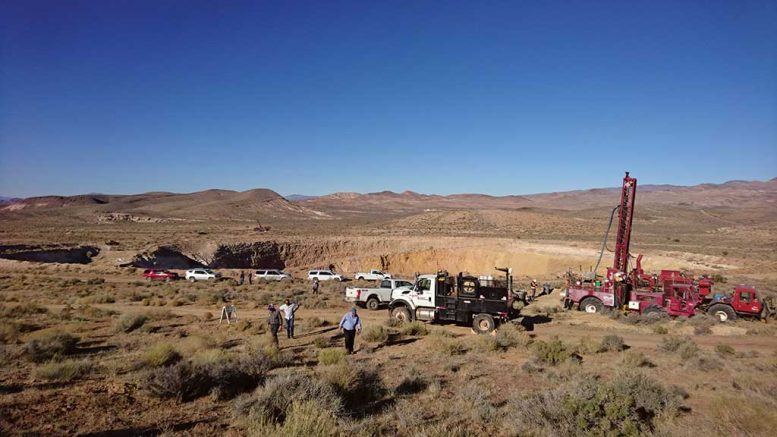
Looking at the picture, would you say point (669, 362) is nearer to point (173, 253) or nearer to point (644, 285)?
point (644, 285)

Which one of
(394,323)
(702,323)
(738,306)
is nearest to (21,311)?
(394,323)

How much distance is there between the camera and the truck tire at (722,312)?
19.2 metres

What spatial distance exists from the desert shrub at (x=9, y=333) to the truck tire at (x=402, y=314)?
42.2ft

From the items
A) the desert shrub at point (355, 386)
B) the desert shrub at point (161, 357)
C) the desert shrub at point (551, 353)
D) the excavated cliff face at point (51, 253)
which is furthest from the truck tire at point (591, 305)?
the excavated cliff face at point (51, 253)

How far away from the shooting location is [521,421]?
755 cm

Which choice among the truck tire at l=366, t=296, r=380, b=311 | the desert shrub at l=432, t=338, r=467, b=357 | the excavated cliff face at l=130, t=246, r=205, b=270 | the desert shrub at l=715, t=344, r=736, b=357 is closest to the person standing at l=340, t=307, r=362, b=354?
the desert shrub at l=432, t=338, r=467, b=357

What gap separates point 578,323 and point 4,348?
20.6 meters

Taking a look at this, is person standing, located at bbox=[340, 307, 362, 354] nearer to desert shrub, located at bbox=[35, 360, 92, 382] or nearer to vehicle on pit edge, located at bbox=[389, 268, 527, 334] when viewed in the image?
vehicle on pit edge, located at bbox=[389, 268, 527, 334]

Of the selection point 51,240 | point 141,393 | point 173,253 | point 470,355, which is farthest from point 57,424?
point 51,240

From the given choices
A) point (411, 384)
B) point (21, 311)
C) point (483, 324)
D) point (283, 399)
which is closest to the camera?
point (283, 399)

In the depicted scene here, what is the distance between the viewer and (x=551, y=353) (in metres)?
12.6

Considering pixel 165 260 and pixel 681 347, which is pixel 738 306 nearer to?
pixel 681 347

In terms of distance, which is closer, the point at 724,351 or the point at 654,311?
the point at 724,351

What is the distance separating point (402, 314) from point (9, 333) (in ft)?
43.9
